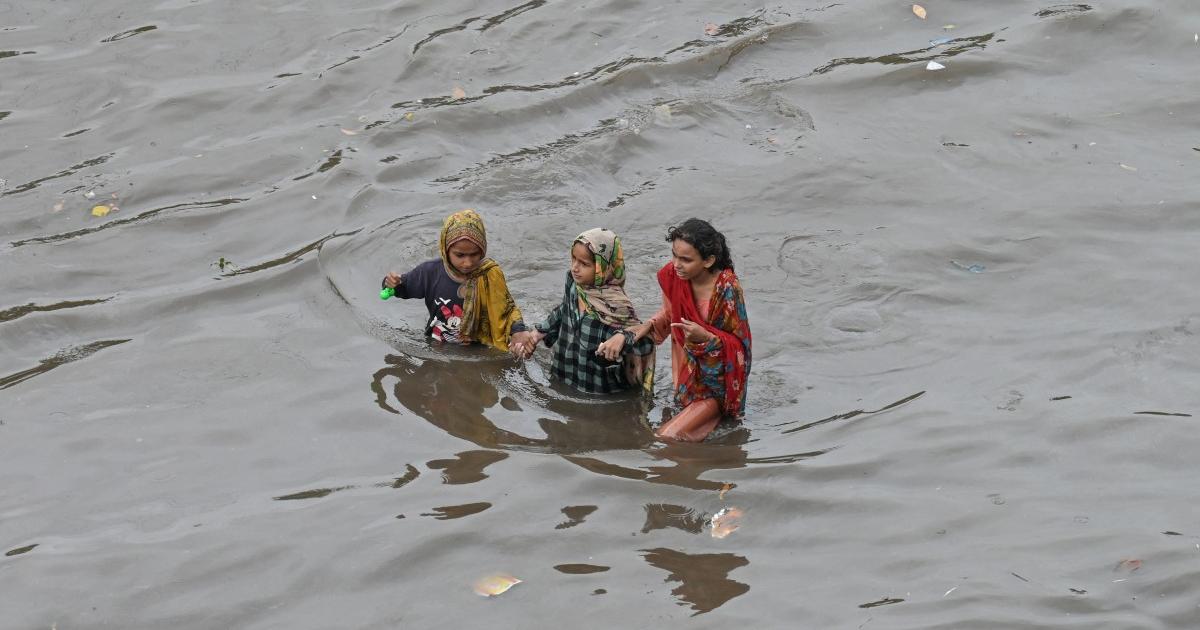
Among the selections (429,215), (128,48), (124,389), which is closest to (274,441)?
(124,389)

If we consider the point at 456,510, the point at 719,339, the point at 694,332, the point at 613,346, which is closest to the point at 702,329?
the point at 694,332

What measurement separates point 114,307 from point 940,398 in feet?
16.8

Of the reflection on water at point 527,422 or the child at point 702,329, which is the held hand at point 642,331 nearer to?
the child at point 702,329

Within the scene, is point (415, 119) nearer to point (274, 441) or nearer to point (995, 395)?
point (274, 441)

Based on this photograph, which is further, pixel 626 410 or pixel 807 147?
pixel 807 147

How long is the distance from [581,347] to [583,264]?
532 mm

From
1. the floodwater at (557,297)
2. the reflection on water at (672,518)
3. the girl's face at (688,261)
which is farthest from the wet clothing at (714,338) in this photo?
the reflection on water at (672,518)

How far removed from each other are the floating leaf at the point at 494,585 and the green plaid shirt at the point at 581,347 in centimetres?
176

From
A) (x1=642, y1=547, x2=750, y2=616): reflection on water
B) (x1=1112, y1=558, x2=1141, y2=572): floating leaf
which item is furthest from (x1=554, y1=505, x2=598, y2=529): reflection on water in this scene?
(x1=1112, y1=558, x2=1141, y2=572): floating leaf

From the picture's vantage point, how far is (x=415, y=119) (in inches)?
426

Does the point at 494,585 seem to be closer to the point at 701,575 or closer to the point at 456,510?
the point at 456,510

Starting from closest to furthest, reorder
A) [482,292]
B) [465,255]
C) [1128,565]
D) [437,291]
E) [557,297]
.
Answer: [1128,565] → [465,255] → [482,292] → [437,291] → [557,297]

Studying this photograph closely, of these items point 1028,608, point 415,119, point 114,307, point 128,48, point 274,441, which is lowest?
point 1028,608

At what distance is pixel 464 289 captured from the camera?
7.45m
